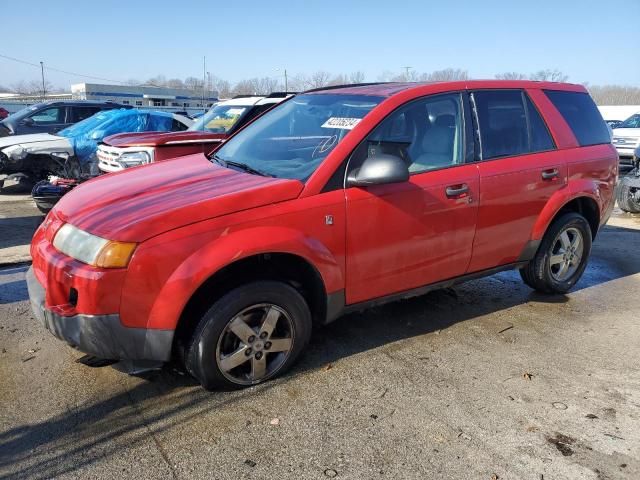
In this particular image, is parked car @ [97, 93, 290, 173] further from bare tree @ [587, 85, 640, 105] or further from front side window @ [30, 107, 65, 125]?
bare tree @ [587, 85, 640, 105]

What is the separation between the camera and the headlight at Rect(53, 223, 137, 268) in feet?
9.12

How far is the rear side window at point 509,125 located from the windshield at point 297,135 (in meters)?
0.96

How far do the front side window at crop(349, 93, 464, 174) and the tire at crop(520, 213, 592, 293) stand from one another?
53.5 inches

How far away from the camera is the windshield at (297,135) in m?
3.56

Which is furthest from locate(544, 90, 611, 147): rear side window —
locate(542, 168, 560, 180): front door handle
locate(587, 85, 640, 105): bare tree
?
locate(587, 85, 640, 105): bare tree

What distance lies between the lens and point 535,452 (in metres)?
2.76

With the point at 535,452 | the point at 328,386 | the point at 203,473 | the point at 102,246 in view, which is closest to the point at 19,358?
the point at 102,246

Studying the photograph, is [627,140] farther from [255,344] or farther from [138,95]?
[138,95]

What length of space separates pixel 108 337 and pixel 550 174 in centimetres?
357

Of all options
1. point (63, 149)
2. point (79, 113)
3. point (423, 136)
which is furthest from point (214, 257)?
point (79, 113)

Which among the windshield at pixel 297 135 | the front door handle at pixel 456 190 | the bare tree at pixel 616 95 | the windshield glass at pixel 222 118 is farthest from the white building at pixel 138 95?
the bare tree at pixel 616 95

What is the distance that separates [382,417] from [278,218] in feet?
4.18

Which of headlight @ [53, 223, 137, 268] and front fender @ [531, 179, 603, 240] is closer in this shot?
headlight @ [53, 223, 137, 268]

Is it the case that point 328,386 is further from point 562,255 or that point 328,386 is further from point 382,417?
point 562,255
